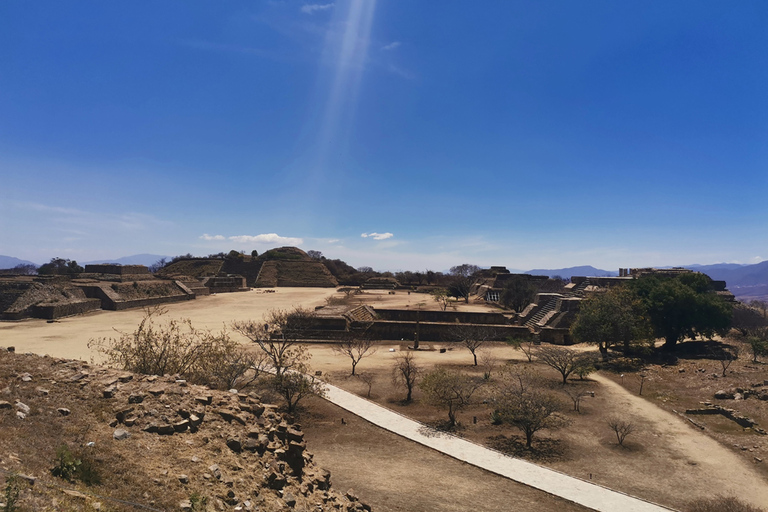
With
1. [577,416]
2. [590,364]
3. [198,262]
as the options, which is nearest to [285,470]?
[577,416]

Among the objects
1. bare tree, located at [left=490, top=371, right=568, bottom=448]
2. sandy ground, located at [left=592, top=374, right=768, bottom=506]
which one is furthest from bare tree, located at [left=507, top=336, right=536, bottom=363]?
bare tree, located at [left=490, top=371, right=568, bottom=448]

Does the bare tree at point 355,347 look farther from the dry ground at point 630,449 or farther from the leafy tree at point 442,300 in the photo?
the leafy tree at point 442,300

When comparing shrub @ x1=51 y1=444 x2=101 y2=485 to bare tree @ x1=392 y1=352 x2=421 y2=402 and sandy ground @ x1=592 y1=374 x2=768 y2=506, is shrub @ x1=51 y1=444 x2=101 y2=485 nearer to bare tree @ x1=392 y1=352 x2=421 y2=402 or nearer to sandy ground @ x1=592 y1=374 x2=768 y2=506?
bare tree @ x1=392 y1=352 x2=421 y2=402

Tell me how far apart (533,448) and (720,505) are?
4.78 m

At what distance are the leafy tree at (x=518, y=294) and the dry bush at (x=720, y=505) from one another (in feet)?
125

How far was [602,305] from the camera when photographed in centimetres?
2544

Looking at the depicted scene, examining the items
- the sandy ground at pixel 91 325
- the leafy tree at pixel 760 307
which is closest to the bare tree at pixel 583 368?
the sandy ground at pixel 91 325

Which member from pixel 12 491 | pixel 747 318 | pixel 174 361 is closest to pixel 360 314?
pixel 174 361

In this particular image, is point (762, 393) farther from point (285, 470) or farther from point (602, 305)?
point (285, 470)

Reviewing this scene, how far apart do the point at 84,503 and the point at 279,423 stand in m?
4.21

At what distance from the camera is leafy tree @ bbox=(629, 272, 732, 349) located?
25141mm

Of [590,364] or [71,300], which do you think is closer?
[590,364]

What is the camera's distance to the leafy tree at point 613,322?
24328mm

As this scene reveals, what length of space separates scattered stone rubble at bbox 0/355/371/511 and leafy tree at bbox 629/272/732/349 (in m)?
26.2
